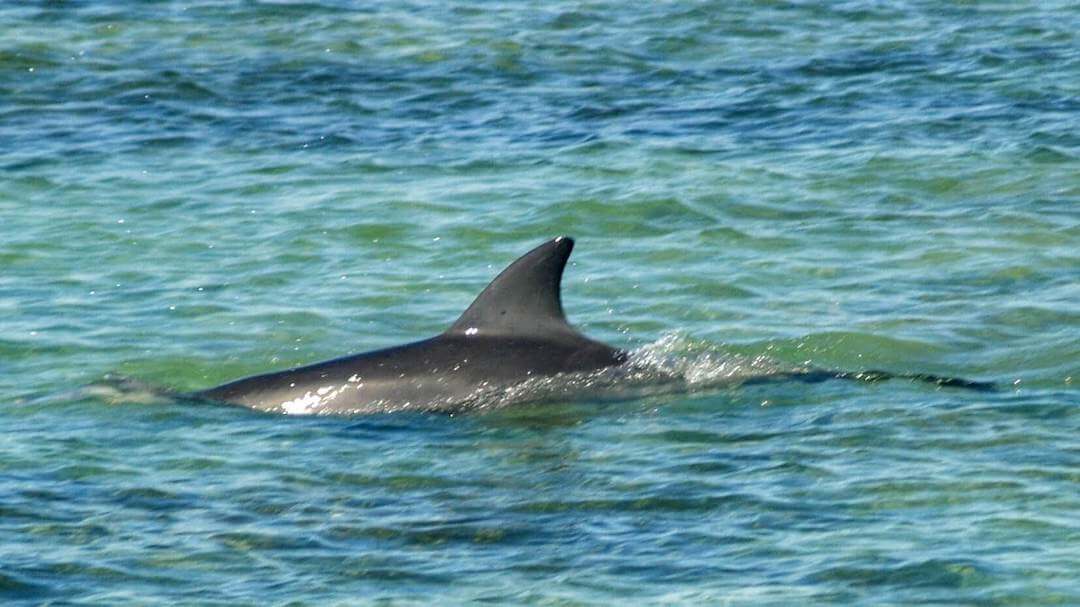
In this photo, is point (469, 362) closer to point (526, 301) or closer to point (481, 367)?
point (481, 367)

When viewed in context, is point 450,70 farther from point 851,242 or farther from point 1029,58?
point 851,242

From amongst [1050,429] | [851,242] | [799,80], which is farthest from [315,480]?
[799,80]

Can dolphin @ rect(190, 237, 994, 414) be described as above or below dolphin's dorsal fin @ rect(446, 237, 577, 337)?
below

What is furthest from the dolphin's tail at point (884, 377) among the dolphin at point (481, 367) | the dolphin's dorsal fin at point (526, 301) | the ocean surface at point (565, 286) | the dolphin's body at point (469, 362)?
the dolphin's dorsal fin at point (526, 301)

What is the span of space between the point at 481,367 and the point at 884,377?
2077 mm

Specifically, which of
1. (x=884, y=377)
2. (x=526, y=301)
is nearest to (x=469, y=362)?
→ (x=526, y=301)

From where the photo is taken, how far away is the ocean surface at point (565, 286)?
8.15m

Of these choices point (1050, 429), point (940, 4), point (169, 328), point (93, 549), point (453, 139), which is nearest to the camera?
point (93, 549)

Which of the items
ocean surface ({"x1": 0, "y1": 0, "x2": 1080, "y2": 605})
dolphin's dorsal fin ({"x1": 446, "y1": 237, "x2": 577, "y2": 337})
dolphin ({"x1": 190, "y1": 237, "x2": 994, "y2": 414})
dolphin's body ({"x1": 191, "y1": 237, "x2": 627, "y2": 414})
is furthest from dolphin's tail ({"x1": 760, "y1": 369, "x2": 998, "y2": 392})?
dolphin's dorsal fin ({"x1": 446, "y1": 237, "x2": 577, "y2": 337})

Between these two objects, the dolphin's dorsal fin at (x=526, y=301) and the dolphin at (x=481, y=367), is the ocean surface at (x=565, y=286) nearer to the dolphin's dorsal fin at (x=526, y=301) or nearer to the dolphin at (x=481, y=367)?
the dolphin at (x=481, y=367)

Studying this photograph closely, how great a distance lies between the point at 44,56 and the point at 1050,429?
529 inches

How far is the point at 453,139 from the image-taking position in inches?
674

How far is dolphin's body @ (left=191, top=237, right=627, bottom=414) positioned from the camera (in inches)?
406

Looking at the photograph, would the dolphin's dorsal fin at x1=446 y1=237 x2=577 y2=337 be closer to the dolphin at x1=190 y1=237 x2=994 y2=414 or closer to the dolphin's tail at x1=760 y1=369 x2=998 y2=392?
the dolphin at x1=190 y1=237 x2=994 y2=414
